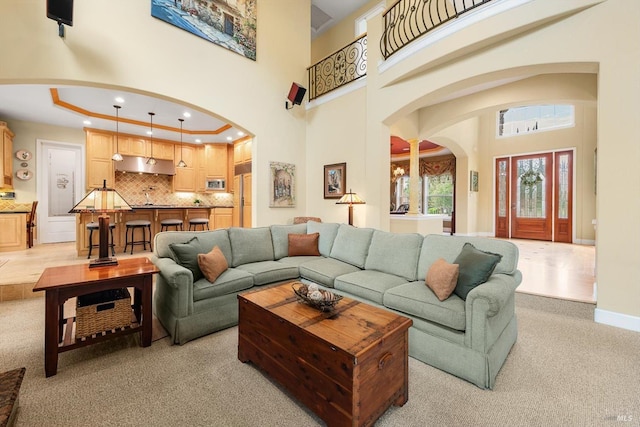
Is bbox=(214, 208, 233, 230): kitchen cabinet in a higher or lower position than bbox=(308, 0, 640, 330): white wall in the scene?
lower

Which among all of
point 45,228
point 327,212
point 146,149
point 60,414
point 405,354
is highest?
point 146,149

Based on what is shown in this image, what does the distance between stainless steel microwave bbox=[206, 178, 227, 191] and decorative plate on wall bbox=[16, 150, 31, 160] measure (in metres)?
4.08

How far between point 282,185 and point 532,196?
7.98 metres

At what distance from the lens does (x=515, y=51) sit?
322cm

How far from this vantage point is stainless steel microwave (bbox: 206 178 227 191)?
849 cm

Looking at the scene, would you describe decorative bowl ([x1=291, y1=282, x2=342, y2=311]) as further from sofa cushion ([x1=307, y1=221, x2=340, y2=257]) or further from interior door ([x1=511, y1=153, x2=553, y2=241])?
interior door ([x1=511, y1=153, x2=553, y2=241])

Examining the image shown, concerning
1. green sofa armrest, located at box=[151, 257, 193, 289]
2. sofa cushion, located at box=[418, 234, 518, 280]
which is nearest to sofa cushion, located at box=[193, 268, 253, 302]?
green sofa armrest, located at box=[151, 257, 193, 289]

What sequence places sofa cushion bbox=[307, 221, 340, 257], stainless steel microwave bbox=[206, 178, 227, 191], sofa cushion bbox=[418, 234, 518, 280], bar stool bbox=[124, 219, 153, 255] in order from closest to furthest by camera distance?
sofa cushion bbox=[418, 234, 518, 280] → sofa cushion bbox=[307, 221, 340, 257] → bar stool bbox=[124, 219, 153, 255] → stainless steel microwave bbox=[206, 178, 227, 191]

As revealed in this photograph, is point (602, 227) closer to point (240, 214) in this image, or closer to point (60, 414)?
point (60, 414)

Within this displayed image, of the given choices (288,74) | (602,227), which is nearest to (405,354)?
(602,227)

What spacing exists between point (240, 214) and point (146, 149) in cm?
311

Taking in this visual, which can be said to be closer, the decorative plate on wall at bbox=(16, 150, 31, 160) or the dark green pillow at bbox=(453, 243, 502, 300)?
the dark green pillow at bbox=(453, 243, 502, 300)

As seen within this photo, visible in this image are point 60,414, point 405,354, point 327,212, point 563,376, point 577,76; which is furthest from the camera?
point 327,212

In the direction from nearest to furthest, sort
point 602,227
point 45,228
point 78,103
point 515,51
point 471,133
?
point 602,227
point 515,51
point 78,103
point 45,228
point 471,133
